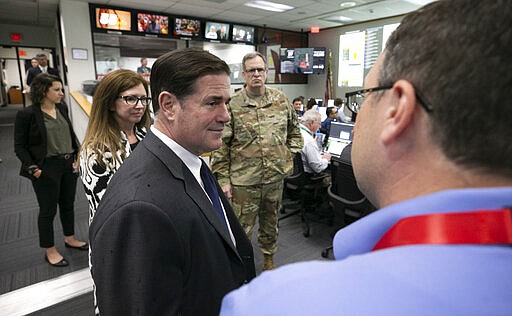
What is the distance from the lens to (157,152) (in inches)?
33.2

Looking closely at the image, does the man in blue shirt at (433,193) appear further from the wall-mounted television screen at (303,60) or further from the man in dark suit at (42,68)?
the wall-mounted television screen at (303,60)

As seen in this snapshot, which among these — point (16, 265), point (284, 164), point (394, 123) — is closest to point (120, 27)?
point (16, 265)

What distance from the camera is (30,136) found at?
229cm

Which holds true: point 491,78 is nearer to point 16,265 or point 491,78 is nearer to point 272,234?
point 272,234

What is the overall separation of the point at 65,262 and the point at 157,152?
2.11 metres

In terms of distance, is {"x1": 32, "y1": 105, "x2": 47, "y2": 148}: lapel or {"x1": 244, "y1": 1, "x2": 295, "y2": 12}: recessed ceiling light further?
{"x1": 244, "y1": 1, "x2": 295, "y2": 12}: recessed ceiling light

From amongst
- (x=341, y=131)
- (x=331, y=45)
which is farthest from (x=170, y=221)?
(x=331, y=45)

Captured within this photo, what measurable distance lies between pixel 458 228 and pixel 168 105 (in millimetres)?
805

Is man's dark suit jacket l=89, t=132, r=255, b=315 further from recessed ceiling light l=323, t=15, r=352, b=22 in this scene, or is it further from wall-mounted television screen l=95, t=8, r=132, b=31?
recessed ceiling light l=323, t=15, r=352, b=22

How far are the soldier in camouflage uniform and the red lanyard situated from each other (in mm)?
1795

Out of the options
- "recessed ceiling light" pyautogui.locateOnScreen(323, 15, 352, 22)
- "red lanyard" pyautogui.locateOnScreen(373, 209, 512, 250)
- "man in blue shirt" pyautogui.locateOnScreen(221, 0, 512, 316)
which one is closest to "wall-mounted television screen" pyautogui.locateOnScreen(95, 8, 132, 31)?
"recessed ceiling light" pyautogui.locateOnScreen(323, 15, 352, 22)

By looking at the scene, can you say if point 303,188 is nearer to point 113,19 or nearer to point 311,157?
point 311,157

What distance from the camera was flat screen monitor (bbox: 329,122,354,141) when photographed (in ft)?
12.0

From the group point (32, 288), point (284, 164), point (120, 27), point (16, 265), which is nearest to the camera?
point (32, 288)
